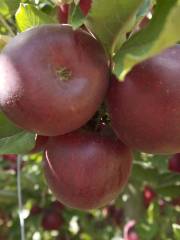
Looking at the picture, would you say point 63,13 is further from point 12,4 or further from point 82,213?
point 82,213

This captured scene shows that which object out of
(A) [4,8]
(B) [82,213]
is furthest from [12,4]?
(B) [82,213]

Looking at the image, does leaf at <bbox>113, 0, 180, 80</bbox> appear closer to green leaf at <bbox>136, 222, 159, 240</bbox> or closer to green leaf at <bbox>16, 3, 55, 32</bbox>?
green leaf at <bbox>16, 3, 55, 32</bbox>

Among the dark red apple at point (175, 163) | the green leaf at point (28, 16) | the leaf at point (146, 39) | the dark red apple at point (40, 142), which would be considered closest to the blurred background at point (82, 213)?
the dark red apple at point (175, 163)

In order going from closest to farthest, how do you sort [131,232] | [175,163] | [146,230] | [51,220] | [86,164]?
[86,164] < [175,163] < [146,230] < [131,232] < [51,220]

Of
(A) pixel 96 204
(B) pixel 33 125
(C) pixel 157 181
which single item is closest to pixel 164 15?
(B) pixel 33 125

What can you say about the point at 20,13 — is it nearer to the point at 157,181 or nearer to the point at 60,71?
the point at 60,71

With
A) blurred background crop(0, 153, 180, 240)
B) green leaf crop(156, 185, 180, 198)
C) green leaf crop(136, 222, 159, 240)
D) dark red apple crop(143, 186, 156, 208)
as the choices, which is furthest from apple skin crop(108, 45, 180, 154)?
dark red apple crop(143, 186, 156, 208)
